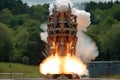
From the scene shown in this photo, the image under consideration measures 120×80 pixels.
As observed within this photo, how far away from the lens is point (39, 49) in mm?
128500

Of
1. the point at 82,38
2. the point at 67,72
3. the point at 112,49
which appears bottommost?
the point at 67,72

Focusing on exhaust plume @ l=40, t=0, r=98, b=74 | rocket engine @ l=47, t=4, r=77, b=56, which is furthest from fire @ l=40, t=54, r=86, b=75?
exhaust plume @ l=40, t=0, r=98, b=74

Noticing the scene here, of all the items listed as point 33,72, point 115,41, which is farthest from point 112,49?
point 33,72

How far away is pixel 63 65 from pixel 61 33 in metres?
3.25

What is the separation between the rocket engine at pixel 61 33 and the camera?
5669 cm

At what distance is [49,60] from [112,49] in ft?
224

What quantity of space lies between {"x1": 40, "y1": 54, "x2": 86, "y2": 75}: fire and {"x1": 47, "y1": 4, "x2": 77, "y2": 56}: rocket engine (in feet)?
1.71

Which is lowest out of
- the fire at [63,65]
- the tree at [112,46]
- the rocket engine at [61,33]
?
the fire at [63,65]

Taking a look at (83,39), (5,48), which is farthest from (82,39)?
(5,48)

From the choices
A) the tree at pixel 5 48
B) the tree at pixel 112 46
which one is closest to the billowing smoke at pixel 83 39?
the tree at pixel 112 46

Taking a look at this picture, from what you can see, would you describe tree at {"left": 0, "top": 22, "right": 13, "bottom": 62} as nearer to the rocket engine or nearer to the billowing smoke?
→ the billowing smoke

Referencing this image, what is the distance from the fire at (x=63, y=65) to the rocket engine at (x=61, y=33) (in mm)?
522

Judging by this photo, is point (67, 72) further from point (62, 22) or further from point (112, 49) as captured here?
point (112, 49)

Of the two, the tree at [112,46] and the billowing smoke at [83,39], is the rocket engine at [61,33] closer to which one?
the billowing smoke at [83,39]
